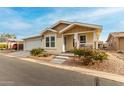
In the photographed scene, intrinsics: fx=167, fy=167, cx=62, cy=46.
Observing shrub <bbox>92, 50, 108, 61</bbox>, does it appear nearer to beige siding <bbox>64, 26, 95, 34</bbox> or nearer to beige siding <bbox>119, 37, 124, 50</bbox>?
beige siding <bbox>64, 26, 95, 34</bbox>

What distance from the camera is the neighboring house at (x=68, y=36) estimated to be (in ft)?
61.7

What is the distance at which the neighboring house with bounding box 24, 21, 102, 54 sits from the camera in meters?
18.8

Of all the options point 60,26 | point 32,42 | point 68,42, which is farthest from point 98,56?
point 32,42

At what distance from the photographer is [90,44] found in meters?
19.0

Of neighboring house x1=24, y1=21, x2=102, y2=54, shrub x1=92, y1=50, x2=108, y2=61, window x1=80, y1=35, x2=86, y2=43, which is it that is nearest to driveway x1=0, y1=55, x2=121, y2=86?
shrub x1=92, y1=50, x2=108, y2=61

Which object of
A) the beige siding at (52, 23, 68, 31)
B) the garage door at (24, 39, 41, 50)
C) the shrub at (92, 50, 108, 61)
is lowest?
the shrub at (92, 50, 108, 61)

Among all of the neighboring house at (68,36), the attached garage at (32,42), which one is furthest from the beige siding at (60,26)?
the attached garage at (32,42)

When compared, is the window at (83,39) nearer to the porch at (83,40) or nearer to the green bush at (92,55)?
the porch at (83,40)

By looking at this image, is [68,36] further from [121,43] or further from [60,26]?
[121,43]

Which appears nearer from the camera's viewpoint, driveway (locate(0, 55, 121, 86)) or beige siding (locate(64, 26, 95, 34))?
driveway (locate(0, 55, 121, 86))
